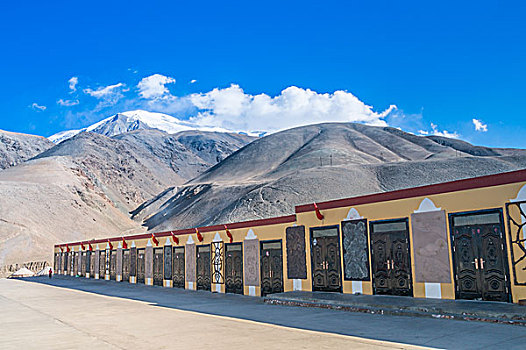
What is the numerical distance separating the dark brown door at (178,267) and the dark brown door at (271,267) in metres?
7.60

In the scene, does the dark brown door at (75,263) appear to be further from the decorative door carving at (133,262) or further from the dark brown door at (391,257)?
the dark brown door at (391,257)

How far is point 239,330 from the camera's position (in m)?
10.9

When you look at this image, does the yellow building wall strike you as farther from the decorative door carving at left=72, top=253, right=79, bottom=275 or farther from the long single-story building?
the decorative door carving at left=72, top=253, right=79, bottom=275

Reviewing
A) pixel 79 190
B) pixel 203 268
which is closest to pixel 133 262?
pixel 203 268

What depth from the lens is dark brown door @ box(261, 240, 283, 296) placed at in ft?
63.1

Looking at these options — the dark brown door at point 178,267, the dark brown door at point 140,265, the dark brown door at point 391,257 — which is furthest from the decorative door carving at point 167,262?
the dark brown door at point 391,257

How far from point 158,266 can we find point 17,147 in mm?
134851

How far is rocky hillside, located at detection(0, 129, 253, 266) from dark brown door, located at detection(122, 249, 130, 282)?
33764mm

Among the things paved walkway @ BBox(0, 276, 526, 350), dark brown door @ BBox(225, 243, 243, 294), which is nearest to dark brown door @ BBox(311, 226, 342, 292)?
paved walkway @ BBox(0, 276, 526, 350)

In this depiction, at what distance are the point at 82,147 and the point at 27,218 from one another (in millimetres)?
54035

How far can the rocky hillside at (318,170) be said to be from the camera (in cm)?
6319

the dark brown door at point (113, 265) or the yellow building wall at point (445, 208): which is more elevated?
the yellow building wall at point (445, 208)

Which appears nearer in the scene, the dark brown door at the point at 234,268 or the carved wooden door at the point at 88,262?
the dark brown door at the point at 234,268

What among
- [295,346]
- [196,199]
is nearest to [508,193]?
[295,346]
